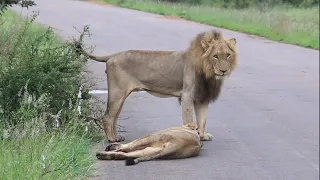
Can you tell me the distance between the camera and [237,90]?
51.2 feet

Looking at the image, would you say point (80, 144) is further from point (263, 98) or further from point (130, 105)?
point (263, 98)

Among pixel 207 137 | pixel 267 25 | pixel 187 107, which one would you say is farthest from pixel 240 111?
pixel 267 25

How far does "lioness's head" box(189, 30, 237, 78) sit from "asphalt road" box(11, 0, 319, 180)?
90 centimetres

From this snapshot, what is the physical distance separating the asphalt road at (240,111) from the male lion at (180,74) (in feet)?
1.82

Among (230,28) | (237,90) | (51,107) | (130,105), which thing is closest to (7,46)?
(51,107)

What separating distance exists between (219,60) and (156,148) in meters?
1.47

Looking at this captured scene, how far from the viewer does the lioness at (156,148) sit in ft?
30.8

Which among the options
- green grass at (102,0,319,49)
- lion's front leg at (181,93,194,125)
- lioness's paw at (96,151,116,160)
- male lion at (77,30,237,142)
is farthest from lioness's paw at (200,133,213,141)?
green grass at (102,0,319,49)

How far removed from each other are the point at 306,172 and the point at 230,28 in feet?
47.7

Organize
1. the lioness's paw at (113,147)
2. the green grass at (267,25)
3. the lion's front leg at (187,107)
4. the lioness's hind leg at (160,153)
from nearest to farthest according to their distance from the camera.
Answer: the lioness's hind leg at (160,153) < the lioness's paw at (113,147) < the lion's front leg at (187,107) < the green grass at (267,25)

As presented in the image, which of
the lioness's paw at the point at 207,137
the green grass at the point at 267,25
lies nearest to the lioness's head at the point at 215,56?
the lioness's paw at the point at 207,137

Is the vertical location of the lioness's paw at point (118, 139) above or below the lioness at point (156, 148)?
below

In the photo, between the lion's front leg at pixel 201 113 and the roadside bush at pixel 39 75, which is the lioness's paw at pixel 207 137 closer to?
the lion's front leg at pixel 201 113

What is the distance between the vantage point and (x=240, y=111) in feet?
43.4
